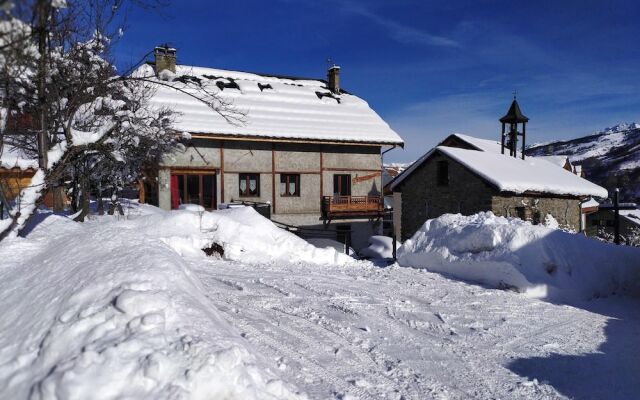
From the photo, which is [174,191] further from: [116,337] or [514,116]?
[514,116]

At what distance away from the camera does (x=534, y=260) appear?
9617 millimetres

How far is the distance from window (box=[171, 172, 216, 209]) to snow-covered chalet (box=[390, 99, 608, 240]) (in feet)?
28.9

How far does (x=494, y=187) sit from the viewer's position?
59.6ft

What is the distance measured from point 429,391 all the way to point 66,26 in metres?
7.00

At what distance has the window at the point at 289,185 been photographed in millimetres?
21453

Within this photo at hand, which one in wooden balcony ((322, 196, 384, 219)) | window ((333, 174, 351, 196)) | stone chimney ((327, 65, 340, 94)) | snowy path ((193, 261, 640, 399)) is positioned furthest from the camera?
stone chimney ((327, 65, 340, 94))

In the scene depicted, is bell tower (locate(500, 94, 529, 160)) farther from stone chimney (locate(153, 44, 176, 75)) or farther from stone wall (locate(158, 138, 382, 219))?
stone chimney (locate(153, 44, 176, 75))

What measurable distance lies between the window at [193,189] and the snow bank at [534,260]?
11.4 meters

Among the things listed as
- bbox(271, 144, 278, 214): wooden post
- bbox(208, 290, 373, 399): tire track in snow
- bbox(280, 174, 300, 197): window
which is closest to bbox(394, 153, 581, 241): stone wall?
bbox(280, 174, 300, 197): window

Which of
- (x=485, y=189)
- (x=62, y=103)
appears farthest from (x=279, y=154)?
(x=62, y=103)

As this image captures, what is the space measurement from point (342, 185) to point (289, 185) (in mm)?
2853

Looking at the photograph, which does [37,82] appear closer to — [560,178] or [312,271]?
[312,271]

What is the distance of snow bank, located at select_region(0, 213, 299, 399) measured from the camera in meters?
2.90

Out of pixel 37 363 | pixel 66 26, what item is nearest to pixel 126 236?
pixel 66 26
